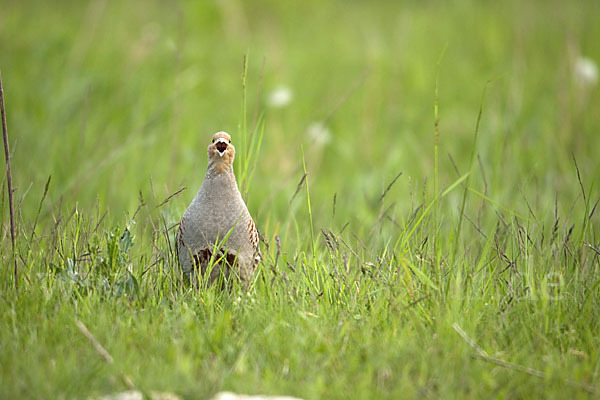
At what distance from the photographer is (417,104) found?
30.7 feet

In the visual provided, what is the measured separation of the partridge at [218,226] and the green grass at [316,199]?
143 mm

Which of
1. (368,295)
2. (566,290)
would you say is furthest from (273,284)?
(566,290)

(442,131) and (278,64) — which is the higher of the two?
(278,64)

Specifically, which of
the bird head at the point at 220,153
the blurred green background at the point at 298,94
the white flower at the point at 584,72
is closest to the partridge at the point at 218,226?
the bird head at the point at 220,153

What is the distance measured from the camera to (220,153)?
3213 millimetres

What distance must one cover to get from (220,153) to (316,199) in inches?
160

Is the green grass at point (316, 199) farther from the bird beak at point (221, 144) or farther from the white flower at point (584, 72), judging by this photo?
the bird beak at point (221, 144)

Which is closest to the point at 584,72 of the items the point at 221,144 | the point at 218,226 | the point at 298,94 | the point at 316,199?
the point at 316,199

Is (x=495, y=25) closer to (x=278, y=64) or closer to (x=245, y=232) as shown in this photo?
(x=278, y=64)

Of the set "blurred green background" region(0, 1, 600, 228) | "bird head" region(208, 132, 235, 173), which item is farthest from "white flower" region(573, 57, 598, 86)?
"bird head" region(208, 132, 235, 173)

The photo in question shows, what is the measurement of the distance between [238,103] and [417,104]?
2634 millimetres

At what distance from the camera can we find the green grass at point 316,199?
2643 millimetres

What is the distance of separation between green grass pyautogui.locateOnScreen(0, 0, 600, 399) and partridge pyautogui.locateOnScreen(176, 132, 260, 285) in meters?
0.14

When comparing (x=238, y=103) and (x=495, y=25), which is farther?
(x=495, y=25)
